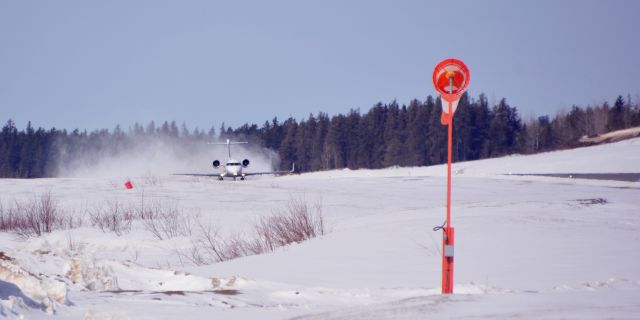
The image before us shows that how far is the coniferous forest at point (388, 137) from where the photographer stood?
77.3m

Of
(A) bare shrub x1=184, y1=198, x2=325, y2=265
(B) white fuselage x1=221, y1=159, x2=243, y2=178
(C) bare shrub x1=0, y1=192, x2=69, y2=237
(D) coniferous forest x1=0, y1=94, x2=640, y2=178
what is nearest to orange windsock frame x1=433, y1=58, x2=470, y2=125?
(A) bare shrub x1=184, y1=198, x2=325, y2=265

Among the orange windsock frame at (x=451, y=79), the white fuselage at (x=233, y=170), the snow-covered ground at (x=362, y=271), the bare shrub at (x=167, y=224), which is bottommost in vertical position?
the bare shrub at (x=167, y=224)

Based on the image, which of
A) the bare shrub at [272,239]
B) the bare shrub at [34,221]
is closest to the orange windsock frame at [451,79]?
the bare shrub at [272,239]

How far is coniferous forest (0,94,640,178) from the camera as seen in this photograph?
7731 centimetres

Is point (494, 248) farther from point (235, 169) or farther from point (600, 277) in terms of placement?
point (235, 169)

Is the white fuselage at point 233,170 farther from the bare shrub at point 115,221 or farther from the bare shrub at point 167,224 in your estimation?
the bare shrub at point 167,224

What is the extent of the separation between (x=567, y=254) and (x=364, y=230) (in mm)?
3710

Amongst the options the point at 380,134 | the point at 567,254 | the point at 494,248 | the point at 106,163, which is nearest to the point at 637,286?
the point at 567,254

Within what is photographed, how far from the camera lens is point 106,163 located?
10569 centimetres

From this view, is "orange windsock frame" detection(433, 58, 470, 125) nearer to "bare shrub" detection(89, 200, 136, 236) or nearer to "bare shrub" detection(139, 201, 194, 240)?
"bare shrub" detection(139, 201, 194, 240)

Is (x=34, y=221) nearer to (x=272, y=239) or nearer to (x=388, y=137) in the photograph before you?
(x=272, y=239)

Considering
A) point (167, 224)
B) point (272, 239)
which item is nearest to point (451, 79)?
point (272, 239)

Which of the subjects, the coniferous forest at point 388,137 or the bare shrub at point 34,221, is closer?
the bare shrub at point 34,221

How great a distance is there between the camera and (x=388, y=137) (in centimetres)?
8394
